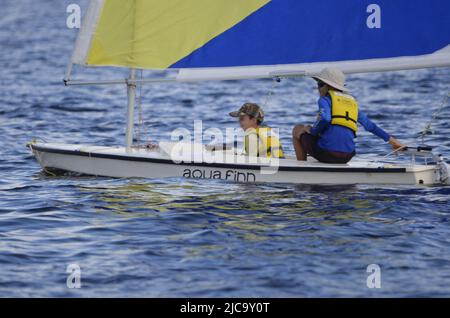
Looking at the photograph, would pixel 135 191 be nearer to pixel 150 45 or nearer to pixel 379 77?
pixel 150 45

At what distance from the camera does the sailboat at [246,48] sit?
11.6 metres

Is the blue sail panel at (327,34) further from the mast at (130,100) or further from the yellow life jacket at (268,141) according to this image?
the yellow life jacket at (268,141)

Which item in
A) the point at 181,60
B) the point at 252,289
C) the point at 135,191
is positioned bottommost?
the point at 252,289

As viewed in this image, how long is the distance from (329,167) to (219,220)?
71.4 inches

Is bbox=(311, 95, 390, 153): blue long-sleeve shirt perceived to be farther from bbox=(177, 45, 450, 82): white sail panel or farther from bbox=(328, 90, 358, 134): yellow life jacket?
bbox=(177, 45, 450, 82): white sail panel

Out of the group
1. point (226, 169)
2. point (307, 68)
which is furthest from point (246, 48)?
point (226, 169)

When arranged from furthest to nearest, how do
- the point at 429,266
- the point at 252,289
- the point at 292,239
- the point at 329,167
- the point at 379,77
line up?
the point at 379,77 < the point at 329,167 < the point at 292,239 < the point at 429,266 < the point at 252,289

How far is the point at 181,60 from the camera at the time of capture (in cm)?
1191

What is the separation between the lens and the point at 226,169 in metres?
11.6

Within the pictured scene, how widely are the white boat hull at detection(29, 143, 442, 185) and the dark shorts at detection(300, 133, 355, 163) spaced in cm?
9

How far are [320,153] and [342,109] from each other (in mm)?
584

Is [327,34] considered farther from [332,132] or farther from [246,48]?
[332,132]

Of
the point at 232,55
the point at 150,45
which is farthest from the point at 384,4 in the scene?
the point at 150,45


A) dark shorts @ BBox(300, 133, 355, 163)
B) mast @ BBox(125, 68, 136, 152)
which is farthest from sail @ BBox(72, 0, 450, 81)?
dark shorts @ BBox(300, 133, 355, 163)
